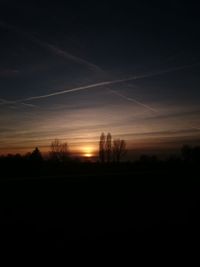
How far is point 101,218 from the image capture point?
37.6 feet

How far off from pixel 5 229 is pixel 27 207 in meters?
3.25

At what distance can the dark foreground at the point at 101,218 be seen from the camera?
8773 millimetres

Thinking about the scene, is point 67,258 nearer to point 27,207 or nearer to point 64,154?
point 27,207

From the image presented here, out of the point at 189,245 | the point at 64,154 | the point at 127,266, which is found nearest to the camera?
the point at 127,266

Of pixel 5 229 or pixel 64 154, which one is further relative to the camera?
pixel 64 154

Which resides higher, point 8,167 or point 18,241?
point 8,167

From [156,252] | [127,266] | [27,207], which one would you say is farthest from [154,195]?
[127,266]

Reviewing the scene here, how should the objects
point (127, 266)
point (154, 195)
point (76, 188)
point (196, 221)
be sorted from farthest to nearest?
1. point (76, 188)
2. point (154, 195)
3. point (196, 221)
4. point (127, 266)

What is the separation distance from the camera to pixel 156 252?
26.7 feet

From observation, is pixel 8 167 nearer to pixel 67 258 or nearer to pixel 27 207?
pixel 27 207

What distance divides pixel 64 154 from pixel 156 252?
258ft

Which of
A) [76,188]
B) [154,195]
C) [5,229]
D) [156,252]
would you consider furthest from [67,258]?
[76,188]

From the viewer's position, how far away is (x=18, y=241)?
8875 millimetres

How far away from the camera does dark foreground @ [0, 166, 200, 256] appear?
877 cm
